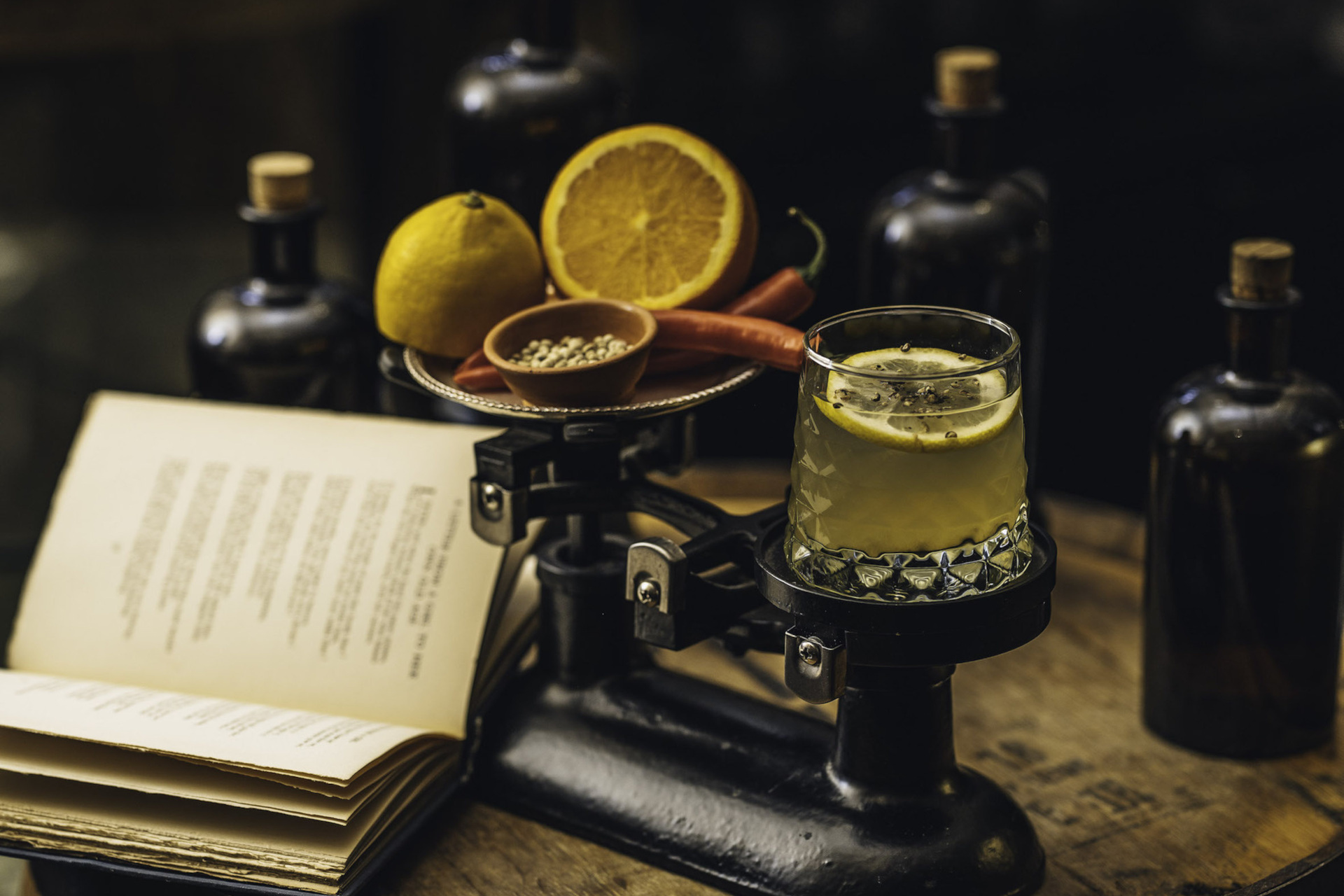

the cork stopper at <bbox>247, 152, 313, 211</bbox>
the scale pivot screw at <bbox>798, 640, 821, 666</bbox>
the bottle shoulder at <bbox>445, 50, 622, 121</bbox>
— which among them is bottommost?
the scale pivot screw at <bbox>798, 640, 821, 666</bbox>

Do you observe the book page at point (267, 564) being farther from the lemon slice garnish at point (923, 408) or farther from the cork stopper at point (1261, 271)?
the cork stopper at point (1261, 271)

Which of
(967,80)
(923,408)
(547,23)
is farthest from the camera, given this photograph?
(547,23)

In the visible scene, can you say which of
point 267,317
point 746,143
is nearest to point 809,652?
point 267,317

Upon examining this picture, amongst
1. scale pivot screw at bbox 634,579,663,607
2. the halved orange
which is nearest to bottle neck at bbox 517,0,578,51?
the halved orange

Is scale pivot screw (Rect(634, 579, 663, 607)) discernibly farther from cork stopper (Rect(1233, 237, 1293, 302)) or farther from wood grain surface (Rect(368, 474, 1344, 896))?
cork stopper (Rect(1233, 237, 1293, 302))

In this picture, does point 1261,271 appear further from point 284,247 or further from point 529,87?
point 284,247

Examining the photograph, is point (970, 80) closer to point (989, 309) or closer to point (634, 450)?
point (989, 309)

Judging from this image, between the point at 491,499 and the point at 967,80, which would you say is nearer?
Result: the point at 491,499

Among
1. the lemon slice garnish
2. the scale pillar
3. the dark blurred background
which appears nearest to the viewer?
the lemon slice garnish
